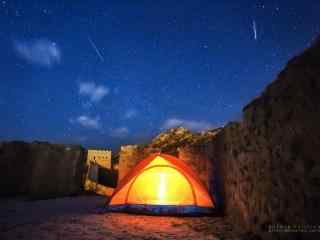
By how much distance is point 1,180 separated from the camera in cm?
715

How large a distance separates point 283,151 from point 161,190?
4.32 metres

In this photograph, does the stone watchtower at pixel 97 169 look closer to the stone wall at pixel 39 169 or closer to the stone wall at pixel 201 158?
the stone wall at pixel 39 169

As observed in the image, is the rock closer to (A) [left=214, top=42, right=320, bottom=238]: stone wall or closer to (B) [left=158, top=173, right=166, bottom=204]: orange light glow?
(B) [left=158, top=173, right=166, bottom=204]: orange light glow

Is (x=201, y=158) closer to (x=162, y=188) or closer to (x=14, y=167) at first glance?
(x=162, y=188)

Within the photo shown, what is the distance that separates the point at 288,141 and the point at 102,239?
95.5 inches

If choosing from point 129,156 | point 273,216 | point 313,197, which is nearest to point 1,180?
point 129,156

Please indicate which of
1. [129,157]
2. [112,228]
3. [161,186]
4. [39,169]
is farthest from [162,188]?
→ [39,169]

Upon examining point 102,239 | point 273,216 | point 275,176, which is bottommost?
point 102,239

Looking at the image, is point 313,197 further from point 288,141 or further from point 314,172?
point 288,141

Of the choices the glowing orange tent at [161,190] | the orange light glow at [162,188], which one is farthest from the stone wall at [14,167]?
the orange light glow at [162,188]

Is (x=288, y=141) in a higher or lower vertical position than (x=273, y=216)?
higher

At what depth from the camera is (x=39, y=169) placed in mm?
7891

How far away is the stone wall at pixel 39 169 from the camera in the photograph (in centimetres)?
738

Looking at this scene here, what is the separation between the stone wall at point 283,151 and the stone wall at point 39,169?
6.88 m
